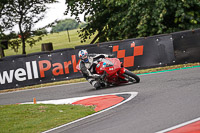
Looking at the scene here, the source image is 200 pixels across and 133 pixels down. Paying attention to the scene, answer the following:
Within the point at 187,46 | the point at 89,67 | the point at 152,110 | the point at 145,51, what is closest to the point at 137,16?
the point at 145,51

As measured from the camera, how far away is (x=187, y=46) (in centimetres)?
1680

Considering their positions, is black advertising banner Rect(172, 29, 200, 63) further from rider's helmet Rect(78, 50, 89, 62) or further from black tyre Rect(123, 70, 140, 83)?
rider's helmet Rect(78, 50, 89, 62)

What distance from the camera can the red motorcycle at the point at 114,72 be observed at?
1254cm

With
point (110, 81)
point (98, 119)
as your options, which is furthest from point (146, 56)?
point (98, 119)

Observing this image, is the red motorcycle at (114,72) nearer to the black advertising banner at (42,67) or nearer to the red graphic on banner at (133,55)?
the red graphic on banner at (133,55)

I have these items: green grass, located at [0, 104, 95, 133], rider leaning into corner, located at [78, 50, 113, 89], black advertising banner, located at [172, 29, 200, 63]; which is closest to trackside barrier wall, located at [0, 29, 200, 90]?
black advertising banner, located at [172, 29, 200, 63]

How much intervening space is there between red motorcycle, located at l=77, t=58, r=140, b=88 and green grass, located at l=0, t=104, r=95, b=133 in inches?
96.2

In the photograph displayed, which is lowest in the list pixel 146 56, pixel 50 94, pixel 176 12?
pixel 50 94

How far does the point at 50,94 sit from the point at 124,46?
495 cm

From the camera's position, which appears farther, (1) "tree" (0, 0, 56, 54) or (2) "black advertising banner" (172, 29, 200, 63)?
(1) "tree" (0, 0, 56, 54)

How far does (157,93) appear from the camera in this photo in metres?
10.4

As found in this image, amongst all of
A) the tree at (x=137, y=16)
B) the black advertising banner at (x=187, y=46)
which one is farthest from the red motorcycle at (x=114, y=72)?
the tree at (x=137, y=16)

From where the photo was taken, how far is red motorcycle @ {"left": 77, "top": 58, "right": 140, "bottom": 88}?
12539 mm

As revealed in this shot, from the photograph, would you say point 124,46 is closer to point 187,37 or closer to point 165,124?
point 187,37
